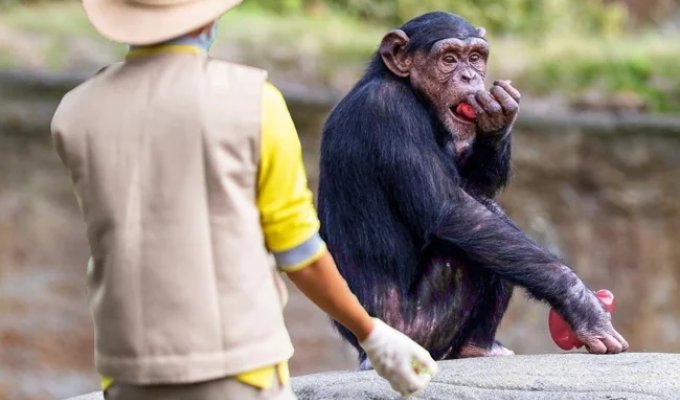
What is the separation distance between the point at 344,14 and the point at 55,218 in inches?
105

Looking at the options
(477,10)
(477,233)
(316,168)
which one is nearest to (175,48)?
(477,233)

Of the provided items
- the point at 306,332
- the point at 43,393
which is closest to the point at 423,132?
the point at 306,332

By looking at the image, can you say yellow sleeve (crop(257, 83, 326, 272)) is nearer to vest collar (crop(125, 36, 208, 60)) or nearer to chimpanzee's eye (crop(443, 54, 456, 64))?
vest collar (crop(125, 36, 208, 60))

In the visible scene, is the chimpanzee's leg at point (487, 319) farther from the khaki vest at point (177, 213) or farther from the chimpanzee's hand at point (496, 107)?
the khaki vest at point (177, 213)

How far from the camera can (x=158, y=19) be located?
2.65 meters

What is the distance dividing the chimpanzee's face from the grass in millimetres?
3058

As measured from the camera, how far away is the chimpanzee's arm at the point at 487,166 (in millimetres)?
4484

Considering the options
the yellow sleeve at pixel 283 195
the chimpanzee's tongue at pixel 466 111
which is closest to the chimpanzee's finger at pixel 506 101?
the chimpanzee's tongue at pixel 466 111

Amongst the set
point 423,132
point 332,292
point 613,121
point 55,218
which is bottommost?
point 55,218

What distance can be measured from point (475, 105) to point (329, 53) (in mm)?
3335

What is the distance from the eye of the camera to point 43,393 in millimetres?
7348

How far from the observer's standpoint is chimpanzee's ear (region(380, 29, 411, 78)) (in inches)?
177

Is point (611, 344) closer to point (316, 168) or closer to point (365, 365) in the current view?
point (365, 365)

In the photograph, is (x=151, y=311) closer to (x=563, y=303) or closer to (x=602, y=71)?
(x=563, y=303)
